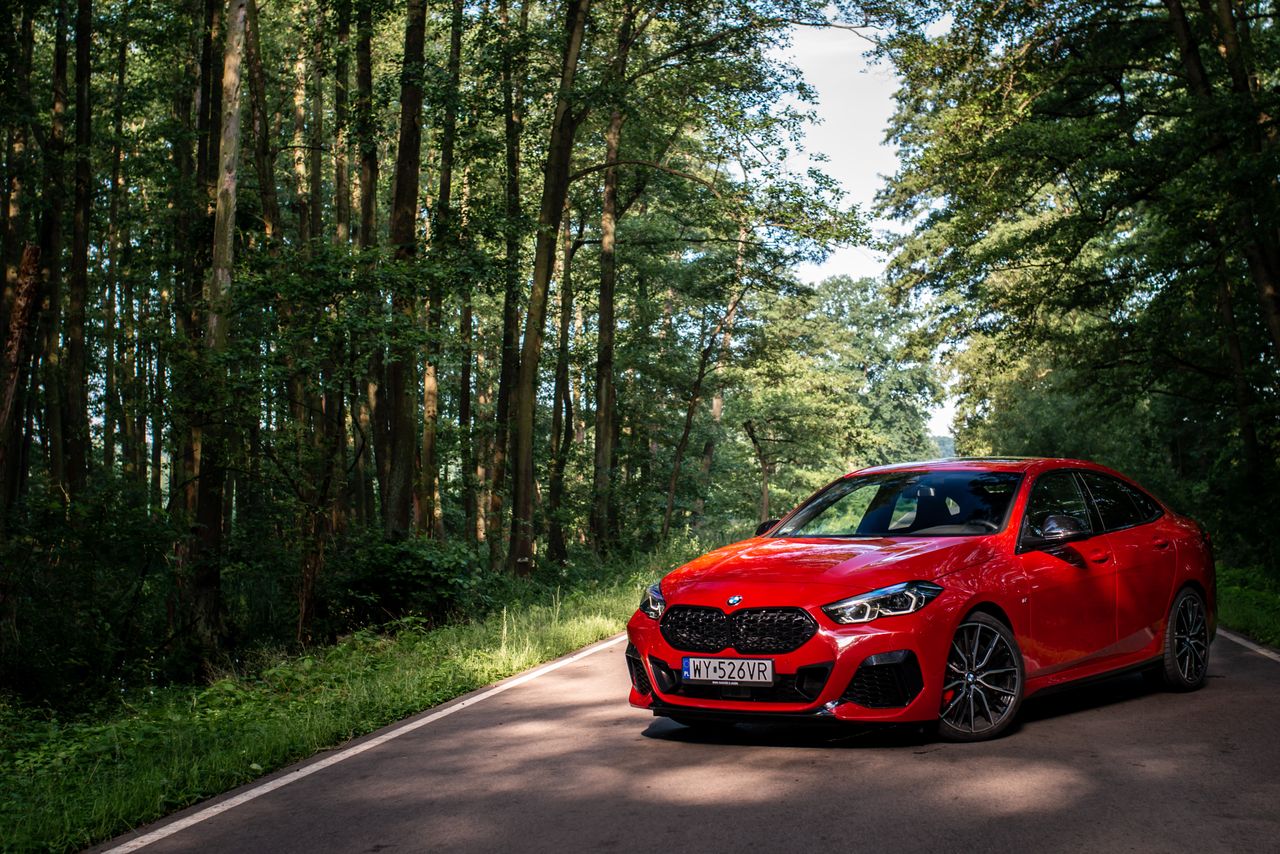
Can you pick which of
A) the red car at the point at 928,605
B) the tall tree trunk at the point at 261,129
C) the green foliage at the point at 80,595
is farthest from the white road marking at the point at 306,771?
the tall tree trunk at the point at 261,129

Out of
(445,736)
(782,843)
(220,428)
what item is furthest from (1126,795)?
(220,428)

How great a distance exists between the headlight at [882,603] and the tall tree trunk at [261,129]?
16.8 meters

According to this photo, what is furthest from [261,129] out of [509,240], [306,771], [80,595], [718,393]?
[718,393]

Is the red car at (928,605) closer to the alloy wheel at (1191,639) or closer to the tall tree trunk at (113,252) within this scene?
the alloy wheel at (1191,639)

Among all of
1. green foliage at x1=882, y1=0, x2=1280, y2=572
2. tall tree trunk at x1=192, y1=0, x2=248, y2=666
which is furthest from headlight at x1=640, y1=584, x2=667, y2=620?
green foliage at x1=882, y1=0, x2=1280, y2=572

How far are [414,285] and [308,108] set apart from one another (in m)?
23.6

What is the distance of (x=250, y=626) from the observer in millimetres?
19906

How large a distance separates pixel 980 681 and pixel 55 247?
2238cm

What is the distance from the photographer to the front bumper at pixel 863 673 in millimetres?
6980

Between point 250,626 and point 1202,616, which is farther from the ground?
point 1202,616

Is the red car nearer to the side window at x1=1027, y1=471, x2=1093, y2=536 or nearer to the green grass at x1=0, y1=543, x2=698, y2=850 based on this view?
→ the side window at x1=1027, y1=471, x2=1093, y2=536

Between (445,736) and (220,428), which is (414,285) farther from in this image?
(445,736)

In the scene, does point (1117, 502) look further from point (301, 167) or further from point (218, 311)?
point (301, 167)

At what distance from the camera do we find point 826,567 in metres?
7.48
